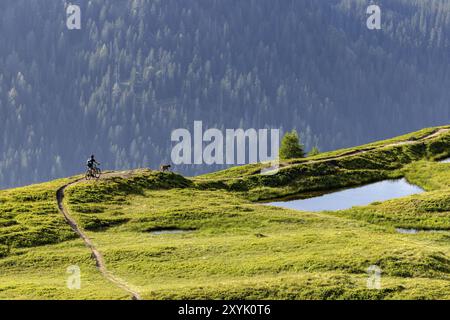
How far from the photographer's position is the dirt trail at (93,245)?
5494cm

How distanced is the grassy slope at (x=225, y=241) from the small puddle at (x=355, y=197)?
9.89 feet

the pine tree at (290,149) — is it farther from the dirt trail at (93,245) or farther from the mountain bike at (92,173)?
the mountain bike at (92,173)

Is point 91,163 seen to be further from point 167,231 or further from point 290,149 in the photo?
point 290,149

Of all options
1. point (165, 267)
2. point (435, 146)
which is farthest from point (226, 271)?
point (435, 146)

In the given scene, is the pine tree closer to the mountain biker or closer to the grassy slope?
the grassy slope

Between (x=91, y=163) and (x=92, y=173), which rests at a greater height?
(x=91, y=163)

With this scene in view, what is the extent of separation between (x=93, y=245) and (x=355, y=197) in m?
44.0

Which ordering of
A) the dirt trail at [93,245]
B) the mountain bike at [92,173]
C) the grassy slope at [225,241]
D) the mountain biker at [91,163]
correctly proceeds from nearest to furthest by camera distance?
1. the grassy slope at [225,241]
2. the dirt trail at [93,245]
3. the mountain biker at [91,163]
4. the mountain bike at [92,173]

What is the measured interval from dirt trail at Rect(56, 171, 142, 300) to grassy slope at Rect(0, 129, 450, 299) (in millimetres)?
693

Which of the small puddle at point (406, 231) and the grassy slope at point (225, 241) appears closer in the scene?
the grassy slope at point (225, 241)

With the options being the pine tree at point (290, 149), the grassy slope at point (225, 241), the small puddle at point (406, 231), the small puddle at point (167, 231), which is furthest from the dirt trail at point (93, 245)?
the pine tree at point (290, 149)

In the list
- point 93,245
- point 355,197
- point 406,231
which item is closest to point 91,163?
point 93,245

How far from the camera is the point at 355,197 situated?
9919 centimetres

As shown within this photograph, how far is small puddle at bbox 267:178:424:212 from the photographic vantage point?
308ft
